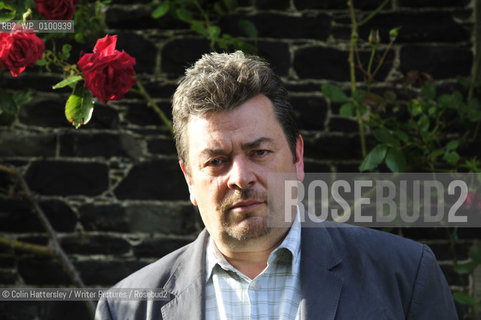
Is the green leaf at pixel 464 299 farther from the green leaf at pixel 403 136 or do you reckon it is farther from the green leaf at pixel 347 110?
the green leaf at pixel 347 110

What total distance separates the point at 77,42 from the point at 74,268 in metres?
1.31

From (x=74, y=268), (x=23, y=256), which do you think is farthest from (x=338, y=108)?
(x=23, y=256)

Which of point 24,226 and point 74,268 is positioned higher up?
point 24,226

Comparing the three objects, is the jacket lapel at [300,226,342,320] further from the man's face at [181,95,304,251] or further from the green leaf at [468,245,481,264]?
the green leaf at [468,245,481,264]

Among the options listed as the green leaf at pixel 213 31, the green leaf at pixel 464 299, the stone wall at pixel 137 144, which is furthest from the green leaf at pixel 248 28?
the green leaf at pixel 464 299

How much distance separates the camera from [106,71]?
6.79 ft

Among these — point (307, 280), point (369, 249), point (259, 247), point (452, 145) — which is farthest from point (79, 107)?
point (452, 145)

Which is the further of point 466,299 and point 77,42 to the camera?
point 77,42

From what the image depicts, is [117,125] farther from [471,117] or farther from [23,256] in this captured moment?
[471,117]

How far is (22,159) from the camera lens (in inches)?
137

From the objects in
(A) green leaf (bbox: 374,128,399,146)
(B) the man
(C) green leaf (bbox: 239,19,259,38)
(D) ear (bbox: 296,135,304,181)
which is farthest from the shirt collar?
(C) green leaf (bbox: 239,19,259,38)

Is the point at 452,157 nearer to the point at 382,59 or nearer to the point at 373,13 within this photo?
the point at 382,59

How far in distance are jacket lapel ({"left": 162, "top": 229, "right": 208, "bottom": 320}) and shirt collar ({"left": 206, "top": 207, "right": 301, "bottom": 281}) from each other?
0.10ft

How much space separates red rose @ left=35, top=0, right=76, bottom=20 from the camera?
219 centimetres
